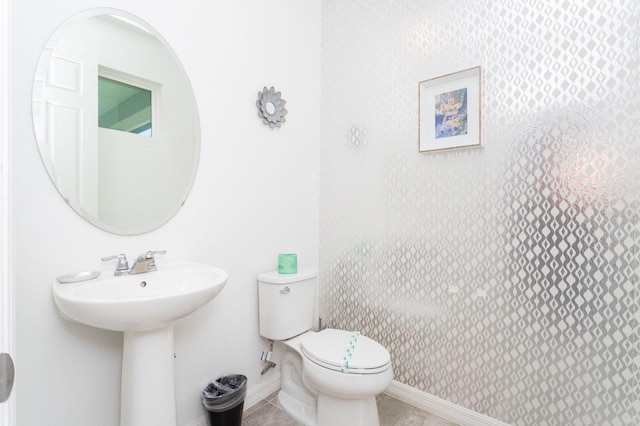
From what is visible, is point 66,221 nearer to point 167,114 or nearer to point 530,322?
point 167,114

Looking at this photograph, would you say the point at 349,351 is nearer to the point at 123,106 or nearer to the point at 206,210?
the point at 206,210

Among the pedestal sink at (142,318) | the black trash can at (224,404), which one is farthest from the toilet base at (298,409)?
the pedestal sink at (142,318)

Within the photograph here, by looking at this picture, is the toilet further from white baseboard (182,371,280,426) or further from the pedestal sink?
the pedestal sink

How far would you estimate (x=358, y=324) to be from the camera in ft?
6.63

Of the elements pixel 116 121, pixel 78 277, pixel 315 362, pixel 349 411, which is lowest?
pixel 349 411

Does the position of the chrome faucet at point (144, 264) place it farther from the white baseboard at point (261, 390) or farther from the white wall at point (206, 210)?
the white baseboard at point (261, 390)

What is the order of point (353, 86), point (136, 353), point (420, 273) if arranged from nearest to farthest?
point (136, 353) → point (420, 273) → point (353, 86)

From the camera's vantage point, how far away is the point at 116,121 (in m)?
1.30

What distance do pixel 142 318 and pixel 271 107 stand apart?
53.0 inches

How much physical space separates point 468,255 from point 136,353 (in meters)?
1.55

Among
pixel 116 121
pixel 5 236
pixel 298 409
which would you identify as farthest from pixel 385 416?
pixel 116 121

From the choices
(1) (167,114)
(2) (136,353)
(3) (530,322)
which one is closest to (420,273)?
(3) (530,322)

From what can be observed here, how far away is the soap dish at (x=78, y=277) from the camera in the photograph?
1.10m

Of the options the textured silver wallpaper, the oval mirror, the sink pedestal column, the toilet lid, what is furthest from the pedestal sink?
the textured silver wallpaper
